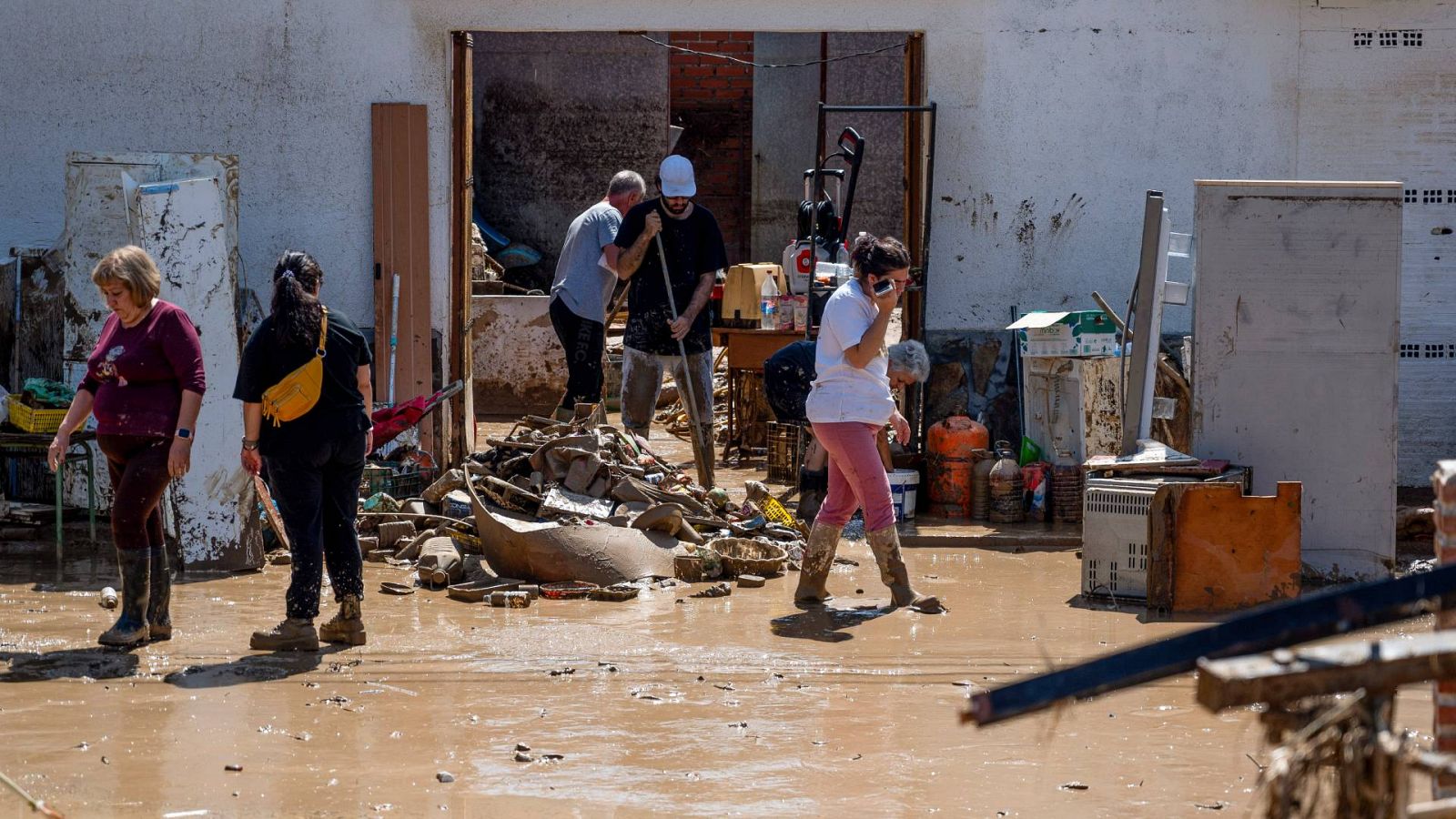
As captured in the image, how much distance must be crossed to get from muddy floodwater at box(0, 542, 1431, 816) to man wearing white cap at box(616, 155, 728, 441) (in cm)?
259

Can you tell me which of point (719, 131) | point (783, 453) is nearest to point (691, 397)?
point (783, 453)

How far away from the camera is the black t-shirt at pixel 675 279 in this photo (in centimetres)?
1025

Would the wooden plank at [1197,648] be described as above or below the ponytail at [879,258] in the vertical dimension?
below

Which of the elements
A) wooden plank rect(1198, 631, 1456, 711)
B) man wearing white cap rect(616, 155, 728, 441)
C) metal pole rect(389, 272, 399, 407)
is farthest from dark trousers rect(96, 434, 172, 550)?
wooden plank rect(1198, 631, 1456, 711)

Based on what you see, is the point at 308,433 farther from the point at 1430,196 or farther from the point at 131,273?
the point at 1430,196

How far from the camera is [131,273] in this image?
6605 millimetres

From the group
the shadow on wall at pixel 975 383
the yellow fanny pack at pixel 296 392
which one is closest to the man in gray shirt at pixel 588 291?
the shadow on wall at pixel 975 383

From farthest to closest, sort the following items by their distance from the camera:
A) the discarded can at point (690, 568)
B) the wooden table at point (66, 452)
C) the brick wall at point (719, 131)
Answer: the brick wall at point (719, 131) → the wooden table at point (66, 452) → the discarded can at point (690, 568)

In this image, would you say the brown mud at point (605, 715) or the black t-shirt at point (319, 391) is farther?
the black t-shirt at point (319, 391)

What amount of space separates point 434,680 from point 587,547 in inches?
80.0

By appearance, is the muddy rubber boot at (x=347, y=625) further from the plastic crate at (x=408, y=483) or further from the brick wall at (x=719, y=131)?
the brick wall at (x=719, y=131)

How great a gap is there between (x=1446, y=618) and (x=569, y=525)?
222 inches

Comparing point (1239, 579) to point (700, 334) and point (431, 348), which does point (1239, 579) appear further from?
point (431, 348)

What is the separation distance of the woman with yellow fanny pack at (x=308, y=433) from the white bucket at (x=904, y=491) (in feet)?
13.4
